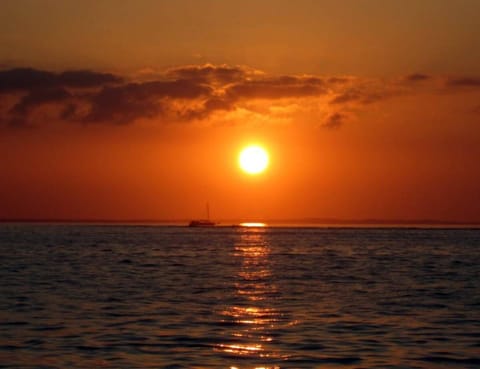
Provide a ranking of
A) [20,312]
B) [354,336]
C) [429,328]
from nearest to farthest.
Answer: [354,336]
[429,328]
[20,312]

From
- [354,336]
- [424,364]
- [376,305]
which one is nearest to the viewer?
[424,364]

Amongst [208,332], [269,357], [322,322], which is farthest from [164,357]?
[322,322]

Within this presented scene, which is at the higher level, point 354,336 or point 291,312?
point 291,312

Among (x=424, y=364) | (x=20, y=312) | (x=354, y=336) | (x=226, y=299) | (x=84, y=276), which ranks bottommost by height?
(x=424, y=364)

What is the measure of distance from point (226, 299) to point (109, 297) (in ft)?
20.1

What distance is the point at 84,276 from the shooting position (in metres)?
64.1

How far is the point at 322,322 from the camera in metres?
37.0

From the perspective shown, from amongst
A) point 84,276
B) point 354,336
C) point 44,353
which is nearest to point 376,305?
point 354,336

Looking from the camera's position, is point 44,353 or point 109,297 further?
point 109,297

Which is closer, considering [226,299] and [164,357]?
[164,357]

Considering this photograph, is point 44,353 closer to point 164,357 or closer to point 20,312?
point 164,357

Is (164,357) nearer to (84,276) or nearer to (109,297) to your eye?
(109,297)

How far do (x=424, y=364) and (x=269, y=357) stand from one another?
479 cm

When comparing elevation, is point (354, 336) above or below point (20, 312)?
below
